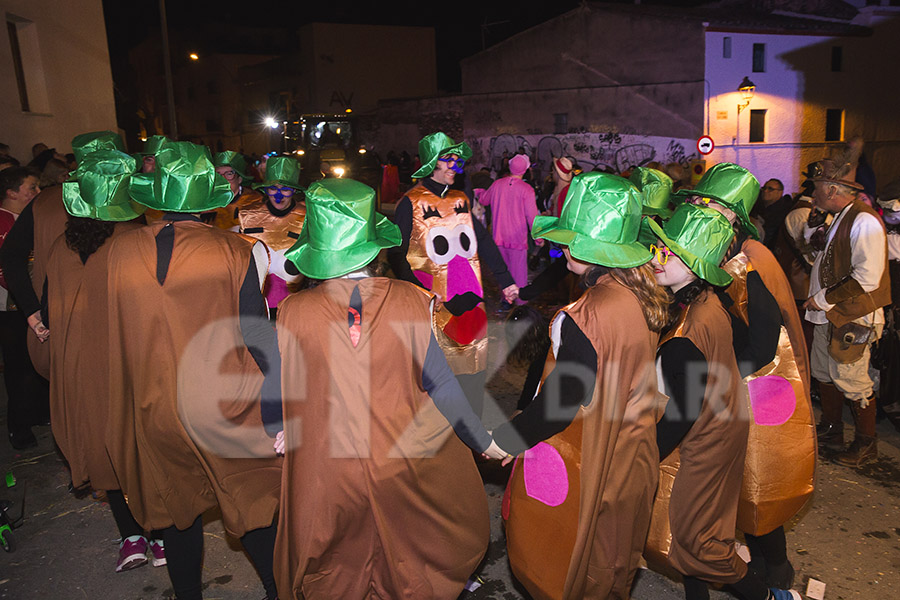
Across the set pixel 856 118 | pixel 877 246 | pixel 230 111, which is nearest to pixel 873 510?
pixel 877 246

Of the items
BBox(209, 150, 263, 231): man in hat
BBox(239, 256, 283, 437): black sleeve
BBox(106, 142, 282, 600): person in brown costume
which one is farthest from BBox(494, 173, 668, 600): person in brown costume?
BBox(209, 150, 263, 231): man in hat

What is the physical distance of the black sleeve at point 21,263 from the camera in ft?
13.5

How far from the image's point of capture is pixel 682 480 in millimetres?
2605

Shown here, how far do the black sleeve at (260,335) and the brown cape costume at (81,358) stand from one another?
0.77 metres

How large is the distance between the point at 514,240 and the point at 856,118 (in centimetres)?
2825

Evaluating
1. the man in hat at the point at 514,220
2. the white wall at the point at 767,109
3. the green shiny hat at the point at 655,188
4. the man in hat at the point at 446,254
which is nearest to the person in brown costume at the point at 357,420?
the man in hat at the point at 446,254

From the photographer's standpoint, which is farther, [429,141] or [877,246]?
[429,141]

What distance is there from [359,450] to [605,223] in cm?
122

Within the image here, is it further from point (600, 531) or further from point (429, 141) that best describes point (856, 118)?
point (600, 531)

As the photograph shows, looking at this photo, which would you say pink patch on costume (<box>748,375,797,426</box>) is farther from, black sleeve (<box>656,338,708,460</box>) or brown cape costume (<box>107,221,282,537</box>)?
brown cape costume (<box>107,221,282,537</box>)

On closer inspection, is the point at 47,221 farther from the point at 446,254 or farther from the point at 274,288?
the point at 446,254

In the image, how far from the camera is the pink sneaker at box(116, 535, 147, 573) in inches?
148

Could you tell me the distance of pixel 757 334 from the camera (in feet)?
9.68

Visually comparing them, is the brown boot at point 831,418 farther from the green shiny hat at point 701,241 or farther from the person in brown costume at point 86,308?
the person in brown costume at point 86,308
